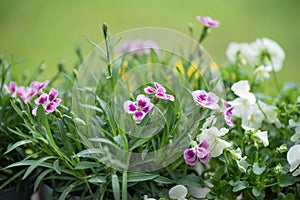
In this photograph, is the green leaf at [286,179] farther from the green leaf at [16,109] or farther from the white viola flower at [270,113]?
the green leaf at [16,109]

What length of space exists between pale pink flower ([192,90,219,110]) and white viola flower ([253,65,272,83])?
0.70ft

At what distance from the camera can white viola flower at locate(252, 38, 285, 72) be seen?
3.54 ft

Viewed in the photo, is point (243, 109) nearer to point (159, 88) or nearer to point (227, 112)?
point (227, 112)

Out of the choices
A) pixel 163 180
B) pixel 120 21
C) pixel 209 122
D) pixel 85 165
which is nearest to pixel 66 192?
pixel 85 165

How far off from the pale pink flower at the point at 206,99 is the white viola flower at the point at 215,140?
1.5 inches

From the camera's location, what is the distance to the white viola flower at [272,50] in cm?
108

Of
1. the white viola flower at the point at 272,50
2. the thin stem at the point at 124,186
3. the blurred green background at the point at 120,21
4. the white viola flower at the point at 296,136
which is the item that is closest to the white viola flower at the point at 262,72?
the white viola flower at the point at 272,50

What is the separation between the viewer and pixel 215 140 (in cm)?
81

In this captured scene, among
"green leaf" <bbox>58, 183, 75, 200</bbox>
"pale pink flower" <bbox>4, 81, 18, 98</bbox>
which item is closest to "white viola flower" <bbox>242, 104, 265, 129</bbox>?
"green leaf" <bbox>58, 183, 75, 200</bbox>

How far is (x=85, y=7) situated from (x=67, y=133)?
6.39 feet

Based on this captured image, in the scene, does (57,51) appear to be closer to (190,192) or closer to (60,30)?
(60,30)

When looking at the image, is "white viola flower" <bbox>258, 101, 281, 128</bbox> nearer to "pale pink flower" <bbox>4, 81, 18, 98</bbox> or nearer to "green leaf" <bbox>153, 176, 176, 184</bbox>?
"green leaf" <bbox>153, 176, 176, 184</bbox>

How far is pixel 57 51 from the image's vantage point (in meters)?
2.46

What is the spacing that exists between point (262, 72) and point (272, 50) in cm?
9
